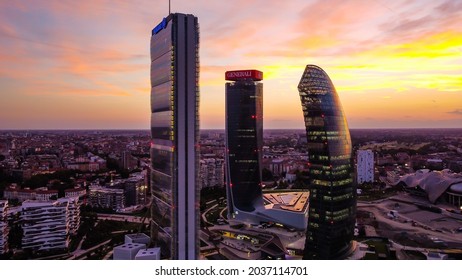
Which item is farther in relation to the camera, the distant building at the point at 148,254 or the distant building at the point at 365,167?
the distant building at the point at 365,167

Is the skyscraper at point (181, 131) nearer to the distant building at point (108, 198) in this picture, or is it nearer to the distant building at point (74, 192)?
the distant building at point (108, 198)

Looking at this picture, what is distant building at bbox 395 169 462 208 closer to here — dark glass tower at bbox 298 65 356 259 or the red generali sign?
the red generali sign

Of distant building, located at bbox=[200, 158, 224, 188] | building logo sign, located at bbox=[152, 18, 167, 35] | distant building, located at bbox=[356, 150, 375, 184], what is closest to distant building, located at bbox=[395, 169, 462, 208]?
distant building, located at bbox=[356, 150, 375, 184]

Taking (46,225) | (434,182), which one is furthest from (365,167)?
(46,225)

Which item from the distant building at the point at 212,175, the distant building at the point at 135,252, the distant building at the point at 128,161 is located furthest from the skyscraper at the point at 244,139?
the distant building at the point at 128,161

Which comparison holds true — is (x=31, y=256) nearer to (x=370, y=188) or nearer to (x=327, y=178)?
(x=327, y=178)

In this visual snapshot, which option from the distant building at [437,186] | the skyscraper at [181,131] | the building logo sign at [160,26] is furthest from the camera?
the distant building at [437,186]
